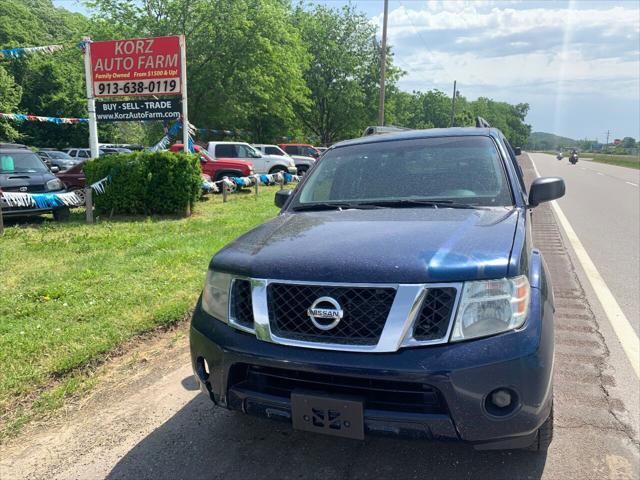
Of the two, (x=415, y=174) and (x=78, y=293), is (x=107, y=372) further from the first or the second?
(x=415, y=174)

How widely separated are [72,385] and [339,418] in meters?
2.34

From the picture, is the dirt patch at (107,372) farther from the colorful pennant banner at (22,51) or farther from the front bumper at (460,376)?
the colorful pennant banner at (22,51)

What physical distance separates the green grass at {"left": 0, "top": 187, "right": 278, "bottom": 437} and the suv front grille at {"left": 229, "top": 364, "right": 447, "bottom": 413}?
1.89 metres

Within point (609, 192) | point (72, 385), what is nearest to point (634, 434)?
point (72, 385)

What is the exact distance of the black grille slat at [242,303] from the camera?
2531mm

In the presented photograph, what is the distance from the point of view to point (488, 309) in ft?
7.34

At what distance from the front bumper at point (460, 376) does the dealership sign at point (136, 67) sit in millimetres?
11317

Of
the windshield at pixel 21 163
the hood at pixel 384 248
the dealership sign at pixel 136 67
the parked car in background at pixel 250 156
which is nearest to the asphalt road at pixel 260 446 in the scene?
the hood at pixel 384 248

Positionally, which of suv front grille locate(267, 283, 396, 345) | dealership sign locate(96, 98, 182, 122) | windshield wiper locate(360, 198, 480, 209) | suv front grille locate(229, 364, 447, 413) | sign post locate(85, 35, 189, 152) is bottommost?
suv front grille locate(229, 364, 447, 413)

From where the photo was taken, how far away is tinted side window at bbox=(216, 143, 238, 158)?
794 inches

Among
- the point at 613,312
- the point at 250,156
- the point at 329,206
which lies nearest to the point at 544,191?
the point at 329,206

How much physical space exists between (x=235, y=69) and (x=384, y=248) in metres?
26.1

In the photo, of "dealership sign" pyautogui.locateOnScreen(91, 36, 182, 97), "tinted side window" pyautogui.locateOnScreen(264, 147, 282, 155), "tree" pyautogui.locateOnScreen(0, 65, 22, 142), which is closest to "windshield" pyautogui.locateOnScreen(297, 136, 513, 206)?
"dealership sign" pyautogui.locateOnScreen(91, 36, 182, 97)

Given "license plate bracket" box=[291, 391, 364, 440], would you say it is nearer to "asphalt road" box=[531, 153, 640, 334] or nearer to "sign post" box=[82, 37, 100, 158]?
"asphalt road" box=[531, 153, 640, 334]
